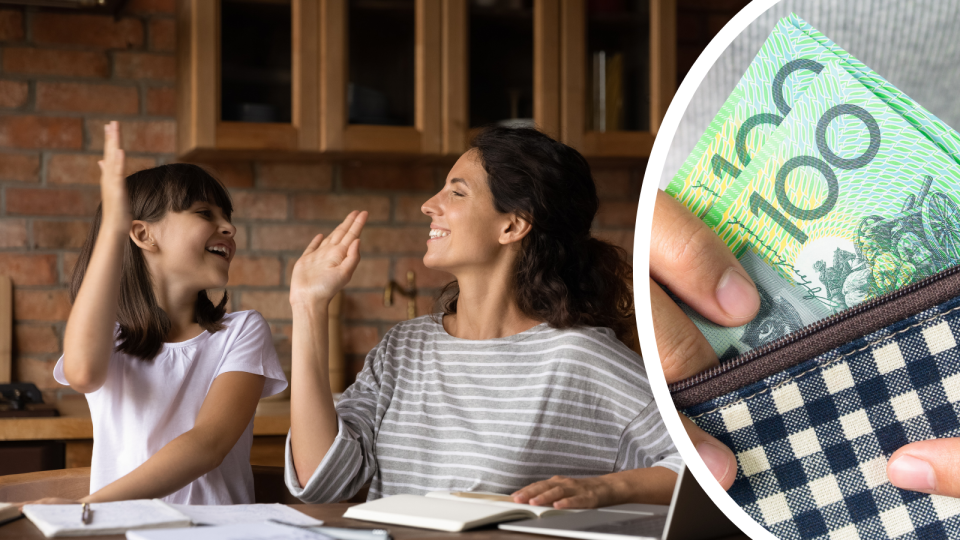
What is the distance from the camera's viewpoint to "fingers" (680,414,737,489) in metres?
0.43

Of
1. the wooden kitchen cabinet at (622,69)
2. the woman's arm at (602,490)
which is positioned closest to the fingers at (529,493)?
the woman's arm at (602,490)

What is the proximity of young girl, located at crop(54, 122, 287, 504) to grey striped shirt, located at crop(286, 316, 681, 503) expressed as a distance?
7.5 inches

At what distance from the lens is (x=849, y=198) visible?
38 cm

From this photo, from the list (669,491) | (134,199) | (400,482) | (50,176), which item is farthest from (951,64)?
(50,176)

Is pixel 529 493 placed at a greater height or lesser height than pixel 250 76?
lesser

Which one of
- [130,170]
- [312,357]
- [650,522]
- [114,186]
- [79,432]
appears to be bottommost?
[79,432]

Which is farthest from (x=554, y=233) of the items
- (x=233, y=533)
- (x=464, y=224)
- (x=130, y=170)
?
(x=130, y=170)

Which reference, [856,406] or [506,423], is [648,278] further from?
[506,423]

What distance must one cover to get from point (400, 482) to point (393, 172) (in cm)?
137

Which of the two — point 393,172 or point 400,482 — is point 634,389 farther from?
point 393,172

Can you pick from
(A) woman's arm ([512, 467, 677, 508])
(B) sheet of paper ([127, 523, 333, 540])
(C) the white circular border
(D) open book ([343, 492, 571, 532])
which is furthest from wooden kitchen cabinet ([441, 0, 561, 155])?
(C) the white circular border

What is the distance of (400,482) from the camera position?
44.6 inches

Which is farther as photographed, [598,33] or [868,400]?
[598,33]

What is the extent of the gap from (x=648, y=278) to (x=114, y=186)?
30.1 inches
